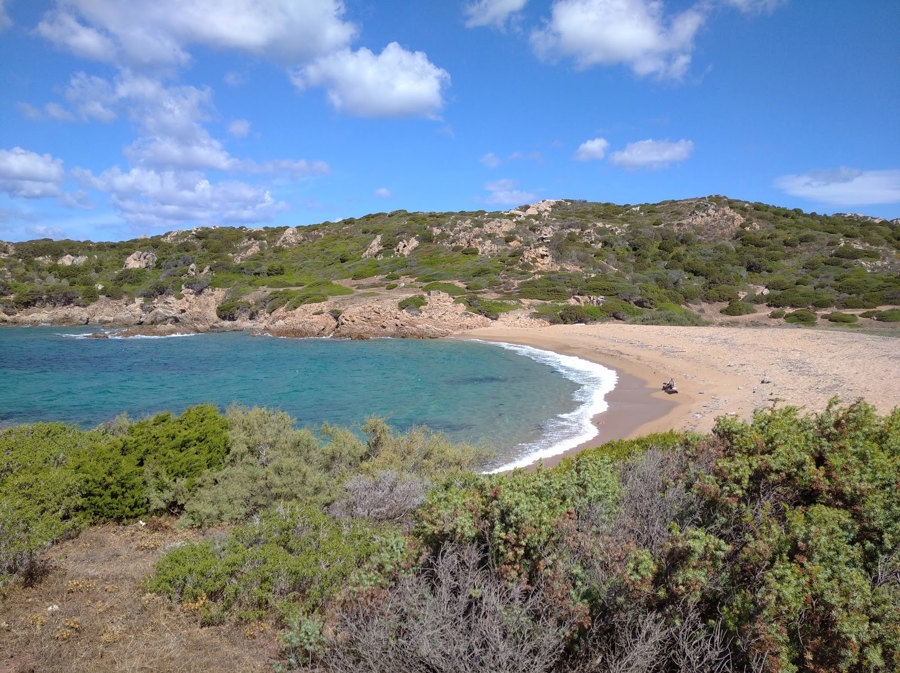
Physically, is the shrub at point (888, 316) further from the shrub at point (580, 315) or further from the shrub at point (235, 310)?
the shrub at point (235, 310)

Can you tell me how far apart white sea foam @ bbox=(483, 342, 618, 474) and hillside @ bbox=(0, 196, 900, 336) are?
14882 millimetres

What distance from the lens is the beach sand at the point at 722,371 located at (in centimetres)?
1416

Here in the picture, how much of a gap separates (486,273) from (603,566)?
46.5 m

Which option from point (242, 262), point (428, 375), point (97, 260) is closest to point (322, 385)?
point (428, 375)

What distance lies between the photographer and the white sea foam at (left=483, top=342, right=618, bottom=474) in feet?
40.5

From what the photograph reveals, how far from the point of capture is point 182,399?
1944 cm

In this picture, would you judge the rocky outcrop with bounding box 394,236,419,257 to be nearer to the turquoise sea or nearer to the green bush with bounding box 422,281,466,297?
the green bush with bounding box 422,281,466,297

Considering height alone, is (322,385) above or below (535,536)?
below

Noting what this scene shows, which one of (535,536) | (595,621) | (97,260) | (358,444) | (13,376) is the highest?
(97,260)

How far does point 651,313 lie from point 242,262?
143 ft

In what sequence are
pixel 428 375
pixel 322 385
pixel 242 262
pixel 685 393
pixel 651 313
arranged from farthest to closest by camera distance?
pixel 242 262 → pixel 651 313 → pixel 428 375 → pixel 322 385 → pixel 685 393

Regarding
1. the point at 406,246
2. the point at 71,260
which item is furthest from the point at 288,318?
the point at 71,260

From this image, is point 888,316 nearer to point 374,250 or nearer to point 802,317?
point 802,317

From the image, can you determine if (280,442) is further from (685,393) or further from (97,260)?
(97,260)
